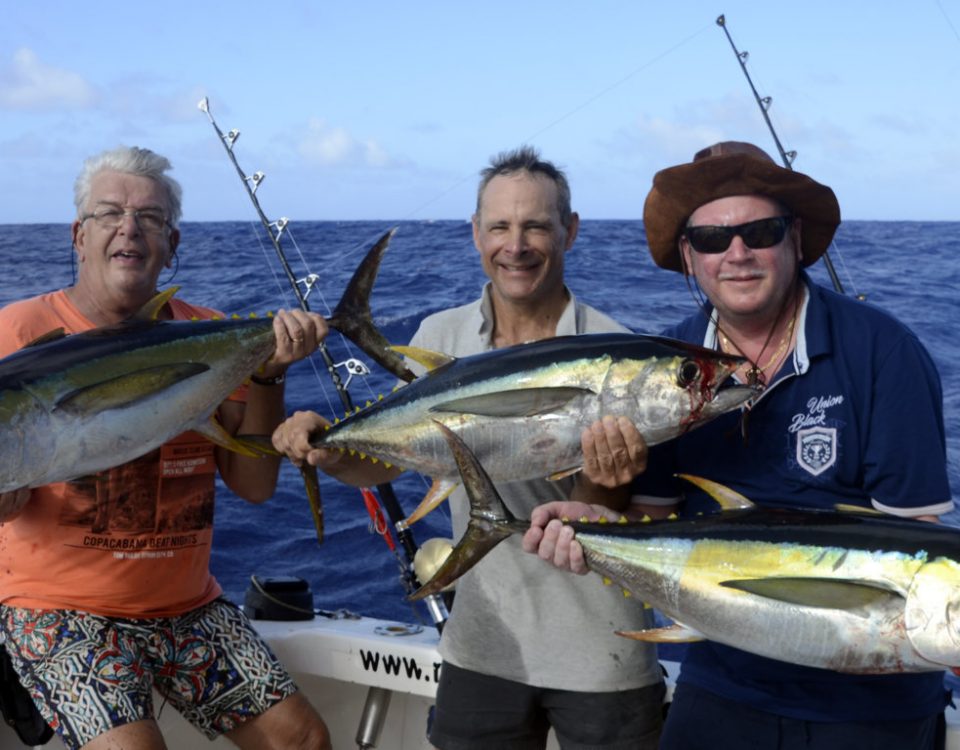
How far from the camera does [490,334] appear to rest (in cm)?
291

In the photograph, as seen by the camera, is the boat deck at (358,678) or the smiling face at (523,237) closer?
the smiling face at (523,237)

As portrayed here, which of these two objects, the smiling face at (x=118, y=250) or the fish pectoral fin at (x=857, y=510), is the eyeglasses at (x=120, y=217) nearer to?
the smiling face at (x=118, y=250)

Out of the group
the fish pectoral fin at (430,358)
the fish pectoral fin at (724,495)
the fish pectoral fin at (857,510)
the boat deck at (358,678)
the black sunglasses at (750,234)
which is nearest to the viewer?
the fish pectoral fin at (857,510)

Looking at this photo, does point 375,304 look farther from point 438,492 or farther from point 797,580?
point 797,580

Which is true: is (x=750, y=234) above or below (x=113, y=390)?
above

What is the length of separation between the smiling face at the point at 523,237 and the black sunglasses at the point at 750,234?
425 millimetres

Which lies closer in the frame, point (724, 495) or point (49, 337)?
point (724, 495)

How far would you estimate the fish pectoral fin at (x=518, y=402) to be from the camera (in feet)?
7.70

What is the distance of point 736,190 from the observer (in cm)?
253

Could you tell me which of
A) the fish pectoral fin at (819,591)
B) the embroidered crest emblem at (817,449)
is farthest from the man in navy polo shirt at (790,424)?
the fish pectoral fin at (819,591)

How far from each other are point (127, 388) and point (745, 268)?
4.76 ft

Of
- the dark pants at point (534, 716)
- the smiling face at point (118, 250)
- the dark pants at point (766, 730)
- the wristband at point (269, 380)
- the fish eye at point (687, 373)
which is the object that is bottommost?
the dark pants at point (534, 716)

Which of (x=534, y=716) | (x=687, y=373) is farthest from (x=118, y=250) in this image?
(x=534, y=716)

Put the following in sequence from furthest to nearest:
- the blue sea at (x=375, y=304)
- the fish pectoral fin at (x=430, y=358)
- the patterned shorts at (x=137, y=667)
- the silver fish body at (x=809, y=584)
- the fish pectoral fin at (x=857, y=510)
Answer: the blue sea at (x=375, y=304) < the patterned shorts at (x=137, y=667) < the fish pectoral fin at (x=430, y=358) < the fish pectoral fin at (x=857, y=510) < the silver fish body at (x=809, y=584)
